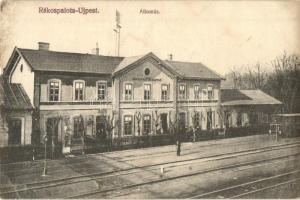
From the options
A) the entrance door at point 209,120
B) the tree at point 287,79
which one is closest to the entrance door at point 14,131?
the entrance door at point 209,120

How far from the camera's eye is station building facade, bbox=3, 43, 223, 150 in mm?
10609

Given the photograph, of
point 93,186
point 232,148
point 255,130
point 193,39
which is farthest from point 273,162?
point 93,186

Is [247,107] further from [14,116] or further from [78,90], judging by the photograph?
[14,116]

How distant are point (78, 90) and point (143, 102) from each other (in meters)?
2.72

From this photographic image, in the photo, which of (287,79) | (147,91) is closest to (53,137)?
(147,91)

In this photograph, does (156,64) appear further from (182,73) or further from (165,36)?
(165,36)

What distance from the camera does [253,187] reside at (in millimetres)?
8500

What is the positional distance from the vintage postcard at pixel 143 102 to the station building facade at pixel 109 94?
0.04 metres

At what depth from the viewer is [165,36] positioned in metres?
8.52

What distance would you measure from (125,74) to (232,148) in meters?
4.91

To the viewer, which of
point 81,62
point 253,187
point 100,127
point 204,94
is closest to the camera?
point 253,187

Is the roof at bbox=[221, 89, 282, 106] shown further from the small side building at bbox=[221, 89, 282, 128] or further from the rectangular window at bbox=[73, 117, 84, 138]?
the rectangular window at bbox=[73, 117, 84, 138]

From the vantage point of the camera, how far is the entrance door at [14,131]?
900 cm

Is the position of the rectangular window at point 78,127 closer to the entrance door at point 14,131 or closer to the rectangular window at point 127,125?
the rectangular window at point 127,125
